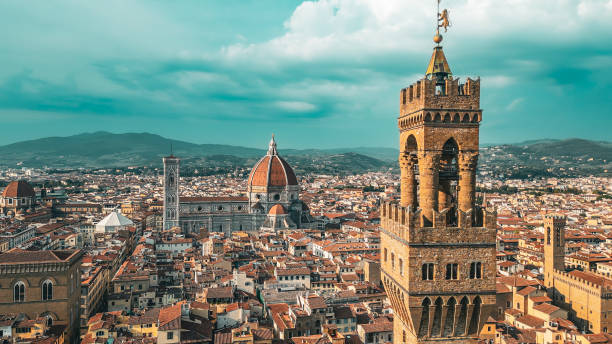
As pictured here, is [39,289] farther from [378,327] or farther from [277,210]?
[277,210]

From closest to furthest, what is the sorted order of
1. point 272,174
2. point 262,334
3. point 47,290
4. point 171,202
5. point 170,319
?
point 170,319 → point 262,334 → point 47,290 → point 171,202 → point 272,174

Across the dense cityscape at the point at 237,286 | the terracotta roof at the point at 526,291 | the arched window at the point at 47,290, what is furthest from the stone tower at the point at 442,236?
the terracotta roof at the point at 526,291

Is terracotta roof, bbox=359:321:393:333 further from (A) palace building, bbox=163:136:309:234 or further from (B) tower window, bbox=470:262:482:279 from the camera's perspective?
(A) palace building, bbox=163:136:309:234

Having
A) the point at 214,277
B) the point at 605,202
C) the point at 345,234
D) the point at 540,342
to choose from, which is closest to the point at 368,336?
the point at 540,342

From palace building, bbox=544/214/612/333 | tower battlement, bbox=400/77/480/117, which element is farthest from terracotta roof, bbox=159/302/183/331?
palace building, bbox=544/214/612/333

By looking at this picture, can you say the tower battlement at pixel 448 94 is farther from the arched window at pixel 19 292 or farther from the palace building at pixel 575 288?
the arched window at pixel 19 292

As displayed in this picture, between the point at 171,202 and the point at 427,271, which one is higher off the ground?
the point at 427,271

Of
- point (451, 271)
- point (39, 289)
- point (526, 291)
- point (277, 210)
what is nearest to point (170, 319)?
point (39, 289)
